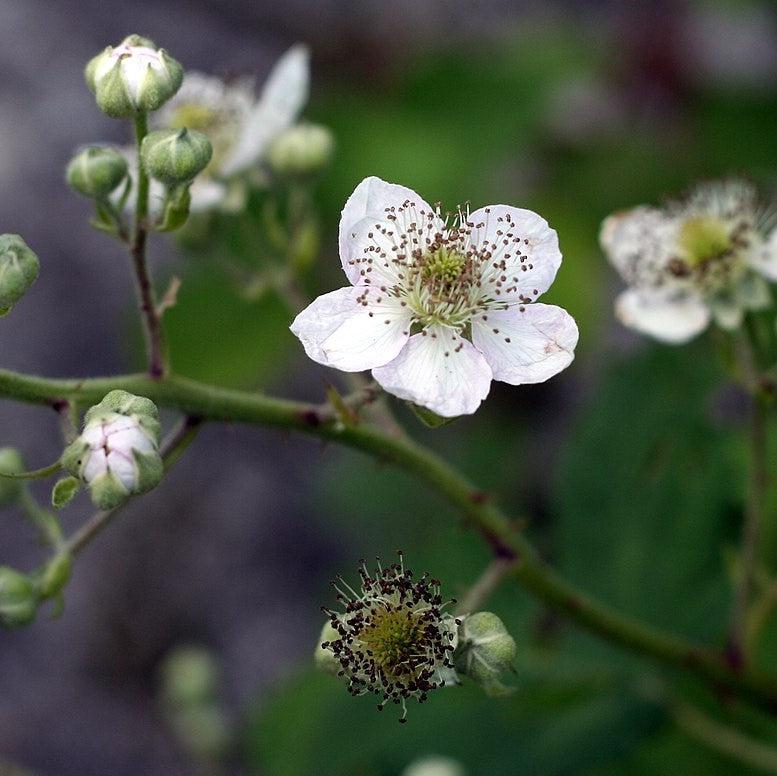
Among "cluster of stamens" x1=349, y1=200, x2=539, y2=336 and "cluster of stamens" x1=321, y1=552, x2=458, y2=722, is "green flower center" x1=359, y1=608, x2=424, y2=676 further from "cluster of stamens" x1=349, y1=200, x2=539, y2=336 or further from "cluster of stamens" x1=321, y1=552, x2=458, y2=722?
"cluster of stamens" x1=349, y1=200, x2=539, y2=336

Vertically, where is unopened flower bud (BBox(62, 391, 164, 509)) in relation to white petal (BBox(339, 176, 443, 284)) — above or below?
below

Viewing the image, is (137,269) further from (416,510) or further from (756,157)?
(756,157)

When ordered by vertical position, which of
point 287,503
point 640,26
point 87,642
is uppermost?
point 640,26

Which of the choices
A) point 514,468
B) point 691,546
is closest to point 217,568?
point 514,468

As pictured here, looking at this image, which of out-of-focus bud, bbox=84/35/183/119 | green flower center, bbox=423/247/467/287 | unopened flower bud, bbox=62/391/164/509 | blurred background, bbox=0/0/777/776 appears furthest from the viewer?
blurred background, bbox=0/0/777/776

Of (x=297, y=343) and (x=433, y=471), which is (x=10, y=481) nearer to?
(x=433, y=471)

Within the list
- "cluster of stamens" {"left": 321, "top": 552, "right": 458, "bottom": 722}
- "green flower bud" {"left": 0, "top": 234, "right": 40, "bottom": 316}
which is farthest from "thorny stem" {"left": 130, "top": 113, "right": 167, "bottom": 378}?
"cluster of stamens" {"left": 321, "top": 552, "right": 458, "bottom": 722}
